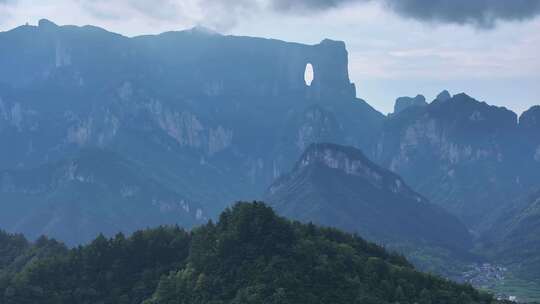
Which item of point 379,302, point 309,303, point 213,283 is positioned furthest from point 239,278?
point 379,302

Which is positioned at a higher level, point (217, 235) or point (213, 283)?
point (217, 235)

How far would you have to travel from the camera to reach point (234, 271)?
9394 cm

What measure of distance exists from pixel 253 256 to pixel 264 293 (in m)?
7.53

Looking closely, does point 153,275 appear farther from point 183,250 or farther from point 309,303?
point 309,303

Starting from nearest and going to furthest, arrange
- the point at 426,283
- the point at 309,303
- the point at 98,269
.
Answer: the point at 309,303
the point at 426,283
the point at 98,269

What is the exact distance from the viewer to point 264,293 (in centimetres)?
8900

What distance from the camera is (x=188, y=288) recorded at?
92.4 m

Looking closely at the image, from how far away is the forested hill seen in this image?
91.1 metres

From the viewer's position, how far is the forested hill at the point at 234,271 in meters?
91.1

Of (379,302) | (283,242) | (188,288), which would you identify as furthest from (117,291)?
(379,302)

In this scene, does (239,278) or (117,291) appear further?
(117,291)

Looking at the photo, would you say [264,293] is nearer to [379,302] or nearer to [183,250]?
[379,302]

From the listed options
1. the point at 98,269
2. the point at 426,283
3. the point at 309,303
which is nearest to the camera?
the point at 309,303

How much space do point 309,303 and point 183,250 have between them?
23056 mm
